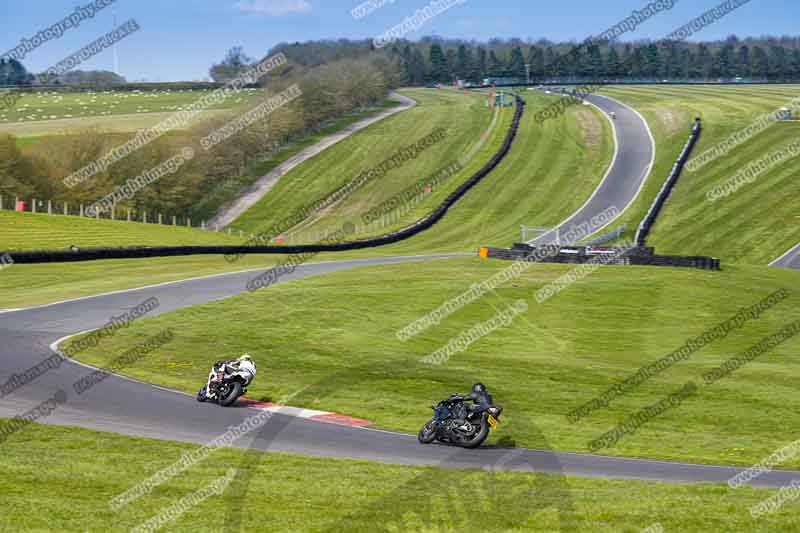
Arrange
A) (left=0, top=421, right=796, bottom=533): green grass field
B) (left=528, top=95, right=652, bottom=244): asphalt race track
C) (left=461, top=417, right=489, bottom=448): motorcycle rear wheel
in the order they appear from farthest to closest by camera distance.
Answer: (left=528, top=95, right=652, bottom=244): asphalt race track → (left=461, top=417, right=489, bottom=448): motorcycle rear wheel → (left=0, top=421, right=796, bottom=533): green grass field

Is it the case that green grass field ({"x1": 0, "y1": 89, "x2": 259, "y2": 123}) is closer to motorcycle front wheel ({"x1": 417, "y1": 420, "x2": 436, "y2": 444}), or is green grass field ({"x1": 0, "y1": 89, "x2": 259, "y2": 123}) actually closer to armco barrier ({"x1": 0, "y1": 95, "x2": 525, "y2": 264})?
armco barrier ({"x1": 0, "y1": 95, "x2": 525, "y2": 264})

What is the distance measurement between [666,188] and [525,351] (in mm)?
51074

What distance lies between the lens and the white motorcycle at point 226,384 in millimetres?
21922

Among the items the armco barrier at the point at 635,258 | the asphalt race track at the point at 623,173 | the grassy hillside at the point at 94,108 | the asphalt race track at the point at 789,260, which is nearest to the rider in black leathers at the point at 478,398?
the armco barrier at the point at 635,258

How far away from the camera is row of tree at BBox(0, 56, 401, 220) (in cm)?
8294

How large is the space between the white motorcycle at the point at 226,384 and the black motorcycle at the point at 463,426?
191 inches

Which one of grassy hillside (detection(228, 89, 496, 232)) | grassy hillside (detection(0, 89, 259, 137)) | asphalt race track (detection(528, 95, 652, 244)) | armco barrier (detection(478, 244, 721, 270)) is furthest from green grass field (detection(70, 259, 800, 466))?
grassy hillside (detection(0, 89, 259, 137))

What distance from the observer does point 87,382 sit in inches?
911

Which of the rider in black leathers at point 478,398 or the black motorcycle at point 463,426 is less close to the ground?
the rider in black leathers at point 478,398

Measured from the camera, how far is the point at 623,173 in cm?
8838

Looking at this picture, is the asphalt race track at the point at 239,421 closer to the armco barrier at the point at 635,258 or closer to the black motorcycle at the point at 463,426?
the black motorcycle at the point at 463,426

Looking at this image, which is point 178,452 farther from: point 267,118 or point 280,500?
point 267,118

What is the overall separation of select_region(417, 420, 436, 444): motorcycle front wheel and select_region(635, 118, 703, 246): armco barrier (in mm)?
44135

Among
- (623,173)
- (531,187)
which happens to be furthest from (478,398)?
(623,173)
